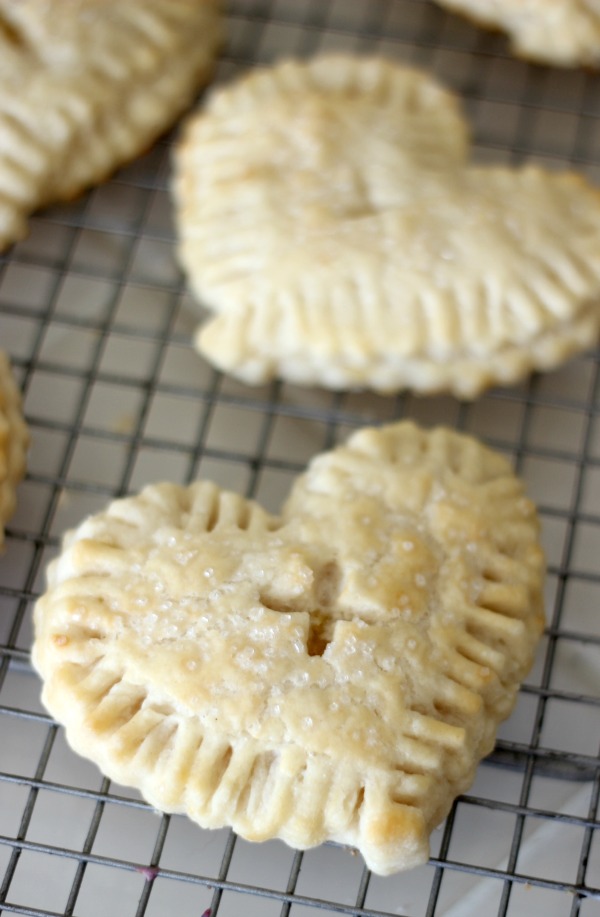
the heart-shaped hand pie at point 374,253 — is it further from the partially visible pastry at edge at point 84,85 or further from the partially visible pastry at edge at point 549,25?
the partially visible pastry at edge at point 549,25

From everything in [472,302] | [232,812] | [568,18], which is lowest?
[232,812]

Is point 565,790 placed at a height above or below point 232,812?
below

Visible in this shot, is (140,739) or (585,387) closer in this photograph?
(140,739)

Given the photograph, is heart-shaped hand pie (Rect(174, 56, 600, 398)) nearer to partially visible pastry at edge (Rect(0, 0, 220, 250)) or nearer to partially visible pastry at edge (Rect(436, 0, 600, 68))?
partially visible pastry at edge (Rect(0, 0, 220, 250))

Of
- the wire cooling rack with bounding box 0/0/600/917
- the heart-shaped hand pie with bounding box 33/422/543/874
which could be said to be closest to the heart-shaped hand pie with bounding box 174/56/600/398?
the wire cooling rack with bounding box 0/0/600/917

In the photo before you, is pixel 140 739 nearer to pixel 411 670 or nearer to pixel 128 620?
pixel 128 620

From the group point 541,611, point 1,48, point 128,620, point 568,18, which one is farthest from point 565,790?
point 1,48

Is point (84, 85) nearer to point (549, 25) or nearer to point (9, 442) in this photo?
point (9, 442)

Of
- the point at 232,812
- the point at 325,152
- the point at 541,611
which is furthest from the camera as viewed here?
the point at 325,152
